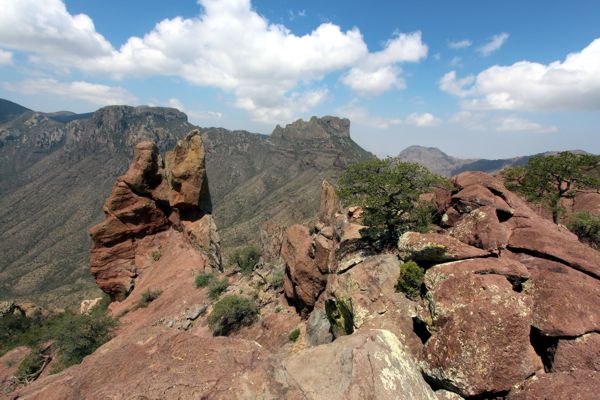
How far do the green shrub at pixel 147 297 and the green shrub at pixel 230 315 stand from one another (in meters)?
11.6

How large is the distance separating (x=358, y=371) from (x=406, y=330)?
25.1 feet

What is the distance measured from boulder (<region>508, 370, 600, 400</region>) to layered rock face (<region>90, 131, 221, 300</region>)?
35.7 metres

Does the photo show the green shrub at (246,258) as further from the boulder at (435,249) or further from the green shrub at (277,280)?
the boulder at (435,249)

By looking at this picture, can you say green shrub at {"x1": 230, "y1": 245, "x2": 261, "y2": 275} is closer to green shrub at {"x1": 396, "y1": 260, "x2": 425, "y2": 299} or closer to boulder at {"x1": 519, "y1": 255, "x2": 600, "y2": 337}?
green shrub at {"x1": 396, "y1": 260, "x2": 425, "y2": 299}

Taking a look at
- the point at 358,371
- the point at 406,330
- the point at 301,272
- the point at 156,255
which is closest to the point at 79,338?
the point at 156,255

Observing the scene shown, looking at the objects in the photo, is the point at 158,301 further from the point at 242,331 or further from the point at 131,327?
the point at 242,331

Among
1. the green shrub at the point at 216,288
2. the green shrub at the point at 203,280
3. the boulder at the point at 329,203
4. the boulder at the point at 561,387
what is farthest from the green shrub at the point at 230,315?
the boulder at the point at 561,387

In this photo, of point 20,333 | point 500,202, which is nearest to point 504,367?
point 500,202

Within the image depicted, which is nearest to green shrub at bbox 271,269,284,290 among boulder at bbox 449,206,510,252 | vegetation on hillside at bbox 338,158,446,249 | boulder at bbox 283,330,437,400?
vegetation on hillside at bbox 338,158,446,249

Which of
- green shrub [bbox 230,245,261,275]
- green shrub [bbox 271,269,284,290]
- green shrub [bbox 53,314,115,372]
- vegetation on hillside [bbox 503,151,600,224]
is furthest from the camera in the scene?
green shrub [bbox 230,245,261,275]

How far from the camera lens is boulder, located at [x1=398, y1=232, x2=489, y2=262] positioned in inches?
603

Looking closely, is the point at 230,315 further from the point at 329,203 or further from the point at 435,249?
the point at 329,203

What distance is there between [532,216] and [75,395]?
2304 cm

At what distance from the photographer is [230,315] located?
27.4 metres
